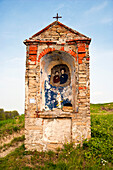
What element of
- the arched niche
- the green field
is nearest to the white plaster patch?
the green field

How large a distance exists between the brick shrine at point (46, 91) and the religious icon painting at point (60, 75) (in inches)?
12.7

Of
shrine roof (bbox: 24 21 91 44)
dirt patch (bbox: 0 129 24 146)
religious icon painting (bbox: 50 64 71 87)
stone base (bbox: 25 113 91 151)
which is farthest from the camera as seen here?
dirt patch (bbox: 0 129 24 146)

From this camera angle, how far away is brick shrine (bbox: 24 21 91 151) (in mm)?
5609

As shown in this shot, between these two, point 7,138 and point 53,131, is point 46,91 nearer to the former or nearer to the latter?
point 53,131

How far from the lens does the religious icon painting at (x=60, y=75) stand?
21.9ft

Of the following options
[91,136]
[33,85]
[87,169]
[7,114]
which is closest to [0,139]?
[33,85]

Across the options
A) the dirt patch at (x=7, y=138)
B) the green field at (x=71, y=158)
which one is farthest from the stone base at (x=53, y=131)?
the dirt patch at (x=7, y=138)

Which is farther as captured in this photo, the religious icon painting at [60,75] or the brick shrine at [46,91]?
the religious icon painting at [60,75]

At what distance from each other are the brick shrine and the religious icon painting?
32cm

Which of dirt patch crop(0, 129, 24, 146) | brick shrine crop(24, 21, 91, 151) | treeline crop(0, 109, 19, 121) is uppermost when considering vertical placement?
brick shrine crop(24, 21, 91, 151)

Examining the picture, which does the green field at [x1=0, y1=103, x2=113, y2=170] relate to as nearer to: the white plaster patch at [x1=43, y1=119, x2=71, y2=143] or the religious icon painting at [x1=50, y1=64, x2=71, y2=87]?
the white plaster patch at [x1=43, y1=119, x2=71, y2=143]

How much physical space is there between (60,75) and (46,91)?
0.94 meters

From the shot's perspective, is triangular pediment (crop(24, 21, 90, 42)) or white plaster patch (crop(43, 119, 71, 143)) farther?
triangular pediment (crop(24, 21, 90, 42))

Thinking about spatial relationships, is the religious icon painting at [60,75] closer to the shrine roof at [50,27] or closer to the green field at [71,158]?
the shrine roof at [50,27]
